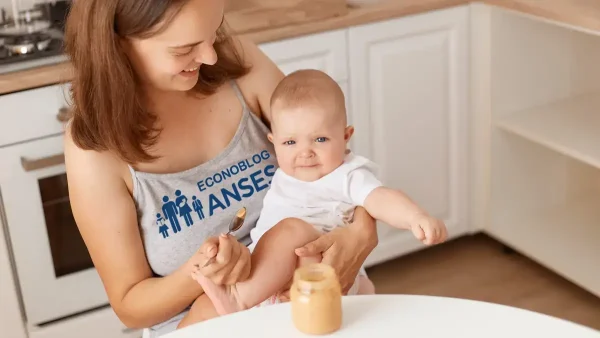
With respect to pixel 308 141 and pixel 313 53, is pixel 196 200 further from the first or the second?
pixel 313 53

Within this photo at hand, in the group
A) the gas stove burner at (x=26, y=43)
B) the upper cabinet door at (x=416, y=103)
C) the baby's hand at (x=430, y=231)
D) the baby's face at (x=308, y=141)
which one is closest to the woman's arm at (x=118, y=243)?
the baby's face at (x=308, y=141)

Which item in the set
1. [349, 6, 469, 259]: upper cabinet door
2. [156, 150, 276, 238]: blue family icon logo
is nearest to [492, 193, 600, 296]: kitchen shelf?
[349, 6, 469, 259]: upper cabinet door

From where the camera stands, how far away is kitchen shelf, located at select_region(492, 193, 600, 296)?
8.30ft

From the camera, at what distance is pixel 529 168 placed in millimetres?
2789

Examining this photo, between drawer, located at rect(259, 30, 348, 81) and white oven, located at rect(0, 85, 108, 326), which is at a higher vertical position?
drawer, located at rect(259, 30, 348, 81)

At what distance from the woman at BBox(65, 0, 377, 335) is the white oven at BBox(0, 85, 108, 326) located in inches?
24.1

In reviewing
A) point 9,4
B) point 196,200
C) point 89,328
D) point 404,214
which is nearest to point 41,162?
point 89,328

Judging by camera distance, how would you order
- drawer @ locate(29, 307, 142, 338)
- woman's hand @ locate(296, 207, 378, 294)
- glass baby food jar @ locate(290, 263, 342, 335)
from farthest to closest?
drawer @ locate(29, 307, 142, 338), woman's hand @ locate(296, 207, 378, 294), glass baby food jar @ locate(290, 263, 342, 335)

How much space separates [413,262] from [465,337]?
1.78 m

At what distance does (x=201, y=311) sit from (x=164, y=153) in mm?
299

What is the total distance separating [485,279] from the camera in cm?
272

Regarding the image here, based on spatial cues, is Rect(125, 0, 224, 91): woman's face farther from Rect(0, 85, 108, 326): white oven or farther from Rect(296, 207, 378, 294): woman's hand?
Rect(0, 85, 108, 326): white oven

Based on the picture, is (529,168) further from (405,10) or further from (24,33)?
(24,33)

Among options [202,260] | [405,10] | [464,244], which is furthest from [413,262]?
[202,260]
